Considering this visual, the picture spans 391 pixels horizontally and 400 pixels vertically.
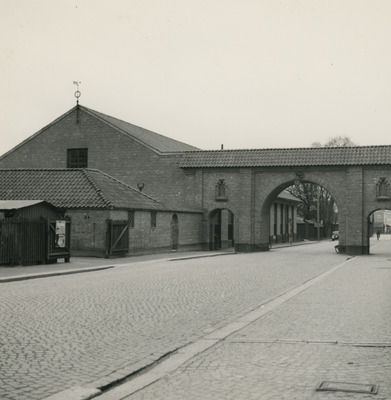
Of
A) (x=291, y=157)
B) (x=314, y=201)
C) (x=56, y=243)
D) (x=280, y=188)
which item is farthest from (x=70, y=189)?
(x=314, y=201)

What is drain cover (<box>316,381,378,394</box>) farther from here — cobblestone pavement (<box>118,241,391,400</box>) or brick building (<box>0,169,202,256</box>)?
brick building (<box>0,169,202,256</box>)

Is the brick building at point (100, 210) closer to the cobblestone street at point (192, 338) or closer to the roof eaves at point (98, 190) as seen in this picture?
the roof eaves at point (98, 190)

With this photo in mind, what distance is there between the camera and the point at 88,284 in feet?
56.3

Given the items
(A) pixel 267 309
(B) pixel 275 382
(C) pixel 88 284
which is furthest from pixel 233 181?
(B) pixel 275 382

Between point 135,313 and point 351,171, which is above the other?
point 351,171

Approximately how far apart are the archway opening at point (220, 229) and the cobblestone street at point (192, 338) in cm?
2692

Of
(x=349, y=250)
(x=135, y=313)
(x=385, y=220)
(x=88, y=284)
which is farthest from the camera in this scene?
(x=385, y=220)

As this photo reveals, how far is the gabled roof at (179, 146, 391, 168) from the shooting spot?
1572 inches

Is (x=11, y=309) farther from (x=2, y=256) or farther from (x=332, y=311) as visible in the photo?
(x=2, y=256)

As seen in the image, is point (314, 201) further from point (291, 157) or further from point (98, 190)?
point (98, 190)

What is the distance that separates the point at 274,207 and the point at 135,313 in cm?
4856

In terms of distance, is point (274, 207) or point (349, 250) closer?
point (349, 250)

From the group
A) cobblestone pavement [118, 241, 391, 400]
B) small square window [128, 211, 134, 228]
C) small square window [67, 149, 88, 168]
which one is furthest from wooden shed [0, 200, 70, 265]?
small square window [67, 149, 88, 168]

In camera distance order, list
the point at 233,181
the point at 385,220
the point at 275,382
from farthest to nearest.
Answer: the point at 385,220
the point at 233,181
the point at 275,382
